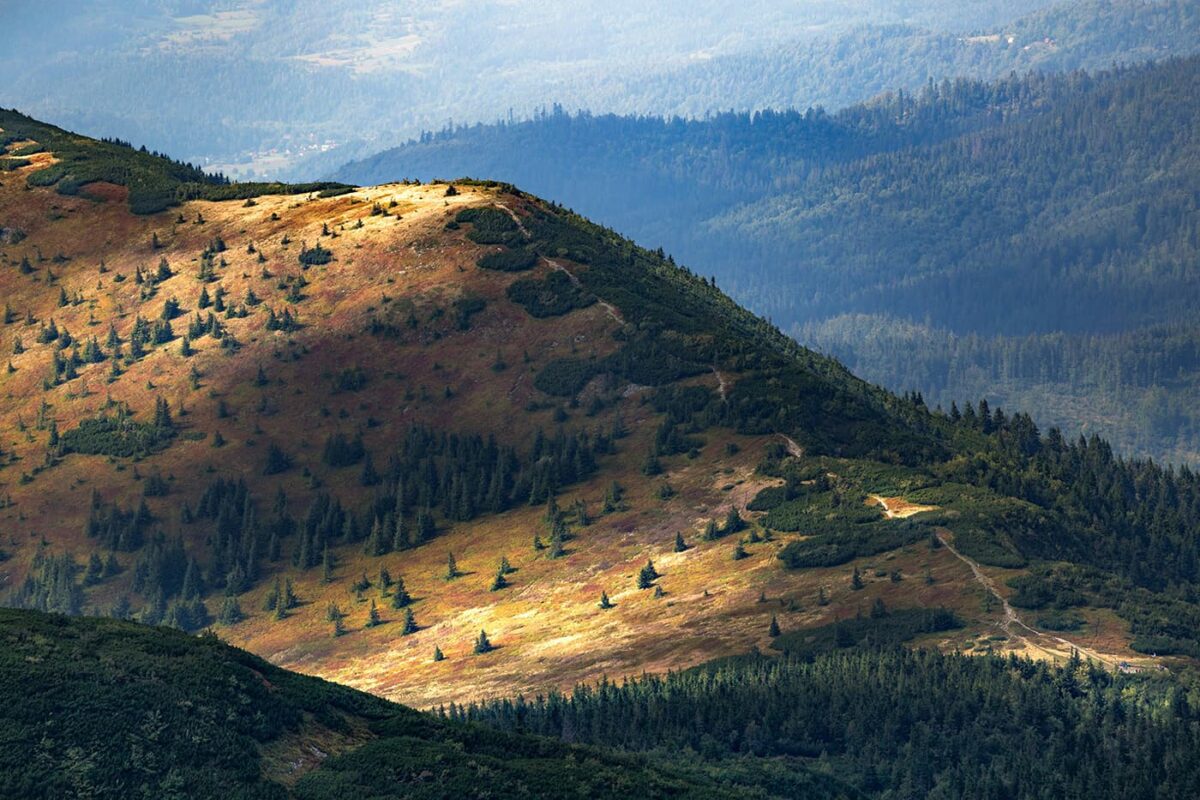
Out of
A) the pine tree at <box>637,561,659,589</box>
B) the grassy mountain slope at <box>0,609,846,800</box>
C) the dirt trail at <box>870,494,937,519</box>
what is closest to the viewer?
the grassy mountain slope at <box>0,609,846,800</box>

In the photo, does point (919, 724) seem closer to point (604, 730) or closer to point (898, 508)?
point (604, 730)

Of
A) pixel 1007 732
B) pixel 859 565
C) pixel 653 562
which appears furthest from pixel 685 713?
pixel 653 562

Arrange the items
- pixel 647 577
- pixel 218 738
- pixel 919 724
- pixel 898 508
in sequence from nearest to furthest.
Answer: pixel 218 738
pixel 919 724
pixel 647 577
pixel 898 508

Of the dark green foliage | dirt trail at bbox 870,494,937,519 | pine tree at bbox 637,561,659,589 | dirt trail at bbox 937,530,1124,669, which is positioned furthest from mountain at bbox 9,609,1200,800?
pine tree at bbox 637,561,659,589

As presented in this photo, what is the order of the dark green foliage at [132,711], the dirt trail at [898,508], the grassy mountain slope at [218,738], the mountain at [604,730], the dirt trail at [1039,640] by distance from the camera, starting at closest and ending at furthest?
the dark green foliage at [132,711]
the grassy mountain slope at [218,738]
the mountain at [604,730]
the dirt trail at [1039,640]
the dirt trail at [898,508]

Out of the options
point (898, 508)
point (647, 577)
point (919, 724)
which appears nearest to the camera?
point (919, 724)

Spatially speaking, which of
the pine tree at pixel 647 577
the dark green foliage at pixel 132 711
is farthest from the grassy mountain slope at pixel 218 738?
the pine tree at pixel 647 577

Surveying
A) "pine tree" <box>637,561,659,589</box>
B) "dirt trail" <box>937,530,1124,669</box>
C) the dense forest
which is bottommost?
"pine tree" <box>637,561,659,589</box>

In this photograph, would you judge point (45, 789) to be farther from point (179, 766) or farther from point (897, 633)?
point (897, 633)

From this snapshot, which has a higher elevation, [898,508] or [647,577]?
[898,508]

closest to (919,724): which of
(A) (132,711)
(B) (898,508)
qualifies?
(B) (898,508)

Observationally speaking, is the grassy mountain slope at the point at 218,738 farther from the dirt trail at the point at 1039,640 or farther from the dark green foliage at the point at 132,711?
the dirt trail at the point at 1039,640

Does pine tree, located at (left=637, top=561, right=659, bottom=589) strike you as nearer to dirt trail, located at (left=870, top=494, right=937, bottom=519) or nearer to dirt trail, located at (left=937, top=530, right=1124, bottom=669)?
dirt trail, located at (left=870, top=494, right=937, bottom=519)
